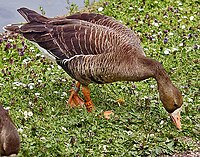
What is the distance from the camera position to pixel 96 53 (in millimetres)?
6898

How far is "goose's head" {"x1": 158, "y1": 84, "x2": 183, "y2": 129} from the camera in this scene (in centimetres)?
657

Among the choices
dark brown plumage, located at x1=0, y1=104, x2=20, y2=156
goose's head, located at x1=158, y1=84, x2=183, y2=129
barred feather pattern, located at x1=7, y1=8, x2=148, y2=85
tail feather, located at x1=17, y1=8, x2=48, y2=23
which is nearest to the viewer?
dark brown plumage, located at x1=0, y1=104, x2=20, y2=156

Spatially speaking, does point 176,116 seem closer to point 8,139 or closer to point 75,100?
point 75,100

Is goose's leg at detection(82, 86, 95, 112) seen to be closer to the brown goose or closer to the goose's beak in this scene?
the brown goose

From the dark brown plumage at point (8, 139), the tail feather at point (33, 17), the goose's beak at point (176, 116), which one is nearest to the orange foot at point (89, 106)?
the goose's beak at point (176, 116)

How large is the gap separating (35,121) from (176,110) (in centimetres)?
166

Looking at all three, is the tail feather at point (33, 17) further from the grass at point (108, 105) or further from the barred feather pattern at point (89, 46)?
the grass at point (108, 105)

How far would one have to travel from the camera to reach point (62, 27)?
23.6 feet

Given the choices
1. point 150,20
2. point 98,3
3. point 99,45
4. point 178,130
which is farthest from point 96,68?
point 98,3

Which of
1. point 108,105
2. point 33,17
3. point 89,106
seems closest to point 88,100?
point 89,106

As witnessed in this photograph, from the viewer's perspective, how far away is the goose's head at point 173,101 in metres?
6.57

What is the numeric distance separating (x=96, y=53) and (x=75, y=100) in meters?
0.72

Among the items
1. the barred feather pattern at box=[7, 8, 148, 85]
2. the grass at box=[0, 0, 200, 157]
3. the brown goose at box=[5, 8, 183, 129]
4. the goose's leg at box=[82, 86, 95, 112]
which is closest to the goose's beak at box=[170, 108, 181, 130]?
the brown goose at box=[5, 8, 183, 129]

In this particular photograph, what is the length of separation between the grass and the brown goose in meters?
0.31
